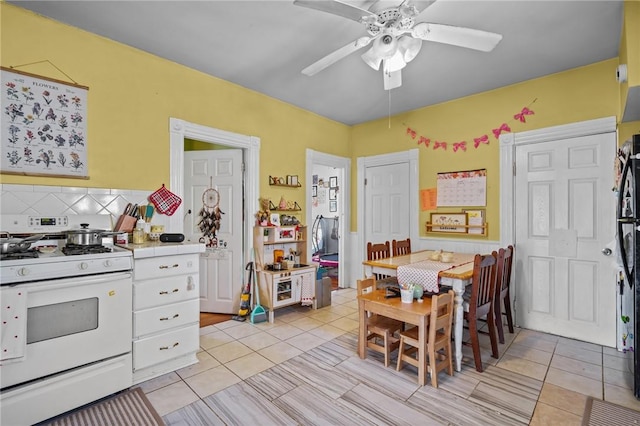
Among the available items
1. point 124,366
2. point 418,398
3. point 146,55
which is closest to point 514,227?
point 418,398

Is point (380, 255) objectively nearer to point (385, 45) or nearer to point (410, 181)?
point (410, 181)

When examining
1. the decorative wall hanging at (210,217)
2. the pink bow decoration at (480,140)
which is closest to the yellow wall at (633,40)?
the pink bow decoration at (480,140)

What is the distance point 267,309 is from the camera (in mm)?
3471

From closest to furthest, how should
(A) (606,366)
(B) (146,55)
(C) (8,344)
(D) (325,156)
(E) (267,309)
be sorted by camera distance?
1. (C) (8,344)
2. (A) (606,366)
3. (B) (146,55)
4. (E) (267,309)
5. (D) (325,156)

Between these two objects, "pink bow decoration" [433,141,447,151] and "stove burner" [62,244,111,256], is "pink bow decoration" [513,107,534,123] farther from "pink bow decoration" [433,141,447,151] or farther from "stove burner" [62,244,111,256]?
"stove burner" [62,244,111,256]

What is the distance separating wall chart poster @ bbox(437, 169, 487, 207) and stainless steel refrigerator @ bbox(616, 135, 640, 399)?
1.31 m

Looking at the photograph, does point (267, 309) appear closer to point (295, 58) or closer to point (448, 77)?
point (295, 58)

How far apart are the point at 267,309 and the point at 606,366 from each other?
3081 millimetres

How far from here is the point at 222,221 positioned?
3631mm

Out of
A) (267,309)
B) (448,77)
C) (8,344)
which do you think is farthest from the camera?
(267,309)

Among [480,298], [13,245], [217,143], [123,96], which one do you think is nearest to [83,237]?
[13,245]

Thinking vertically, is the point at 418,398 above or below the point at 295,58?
below

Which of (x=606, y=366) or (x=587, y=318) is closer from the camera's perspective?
(x=606, y=366)

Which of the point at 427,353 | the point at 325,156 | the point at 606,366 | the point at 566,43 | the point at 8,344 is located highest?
the point at 566,43
